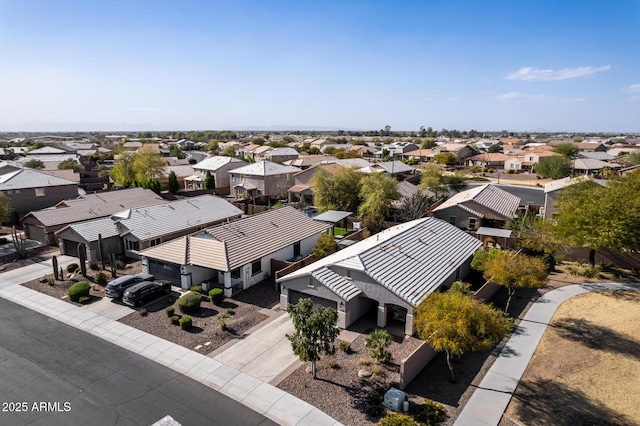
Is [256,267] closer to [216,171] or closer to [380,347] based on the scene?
[380,347]

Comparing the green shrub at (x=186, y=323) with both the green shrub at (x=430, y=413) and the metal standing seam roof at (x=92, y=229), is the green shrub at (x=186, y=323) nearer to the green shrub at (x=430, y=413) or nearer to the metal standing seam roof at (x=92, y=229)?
the green shrub at (x=430, y=413)

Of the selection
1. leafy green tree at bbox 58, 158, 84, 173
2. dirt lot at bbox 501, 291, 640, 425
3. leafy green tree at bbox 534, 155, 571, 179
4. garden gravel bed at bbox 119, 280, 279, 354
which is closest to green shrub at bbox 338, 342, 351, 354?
garden gravel bed at bbox 119, 280, 279, 354

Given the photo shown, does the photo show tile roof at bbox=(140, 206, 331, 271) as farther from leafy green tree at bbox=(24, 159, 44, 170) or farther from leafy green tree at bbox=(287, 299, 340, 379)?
leafy green tree at bbox=(24, 159, 44, 170)

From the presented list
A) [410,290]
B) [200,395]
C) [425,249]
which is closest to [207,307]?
[200,395]

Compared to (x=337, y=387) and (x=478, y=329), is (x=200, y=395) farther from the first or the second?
(x=478, y=329)

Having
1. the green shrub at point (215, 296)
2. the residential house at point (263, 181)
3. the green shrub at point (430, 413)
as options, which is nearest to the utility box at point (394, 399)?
the green shrub at point (430, 413)

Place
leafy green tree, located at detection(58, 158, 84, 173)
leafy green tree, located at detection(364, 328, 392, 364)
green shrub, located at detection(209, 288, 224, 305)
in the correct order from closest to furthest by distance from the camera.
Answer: leafy green tree, located at detection(364, 328, 392, 364), green shrub, located at detection(209, 288, 224, 305), leafy green tree, located at detection(58, 158, 84, 173)
